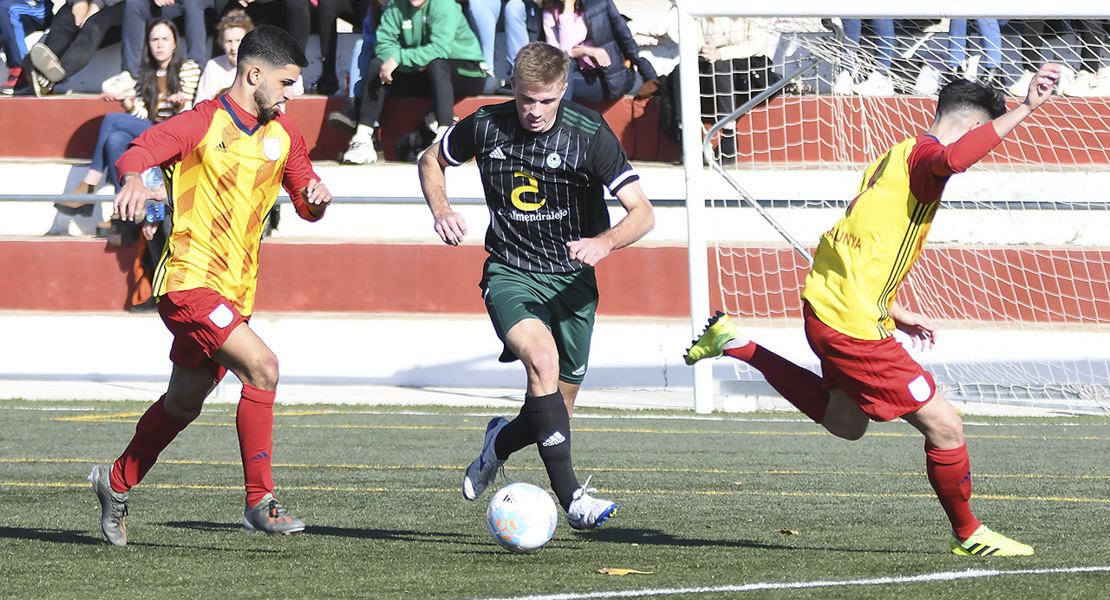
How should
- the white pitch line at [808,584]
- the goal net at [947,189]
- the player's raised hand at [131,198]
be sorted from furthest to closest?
the goal net at [947,189]
the player's raised hand at [131,198]
the white pitch line at [808,584]

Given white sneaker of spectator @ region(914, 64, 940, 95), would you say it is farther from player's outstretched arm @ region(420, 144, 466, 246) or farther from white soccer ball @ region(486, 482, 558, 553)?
white soccer ball @ region(486, 482, 558, 553)

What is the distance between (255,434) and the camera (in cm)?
509

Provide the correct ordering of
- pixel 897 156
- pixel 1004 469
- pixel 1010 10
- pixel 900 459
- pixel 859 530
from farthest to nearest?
pixel 1010 10
pixel 900 459
pixel 1004 469
pixel 859 530
pixel 897 156

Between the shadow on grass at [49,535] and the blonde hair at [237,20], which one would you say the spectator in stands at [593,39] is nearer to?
the blonde hair at [237,20]

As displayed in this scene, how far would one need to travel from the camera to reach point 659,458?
7.59 metres

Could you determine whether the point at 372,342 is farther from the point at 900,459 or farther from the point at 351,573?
the point at 351,573

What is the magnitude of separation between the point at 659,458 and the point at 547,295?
93.8 inches

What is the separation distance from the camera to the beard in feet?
17.3

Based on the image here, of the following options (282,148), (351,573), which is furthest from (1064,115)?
(351,573)

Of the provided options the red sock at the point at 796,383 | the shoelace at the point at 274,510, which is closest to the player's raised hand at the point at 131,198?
the shoelace at the point at 274,510

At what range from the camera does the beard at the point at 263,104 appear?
5.27m

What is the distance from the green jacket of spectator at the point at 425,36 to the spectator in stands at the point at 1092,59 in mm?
5350

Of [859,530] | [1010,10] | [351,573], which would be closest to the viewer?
[351,573]

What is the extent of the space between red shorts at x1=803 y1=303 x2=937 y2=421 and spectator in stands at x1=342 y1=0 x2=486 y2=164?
8.38m
